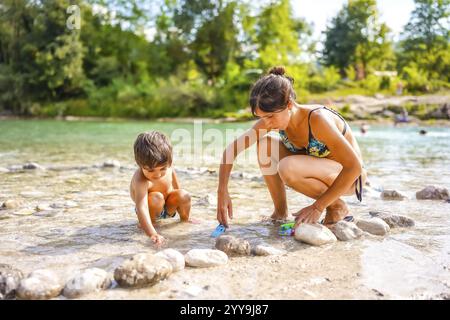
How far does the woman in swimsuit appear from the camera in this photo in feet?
9.16

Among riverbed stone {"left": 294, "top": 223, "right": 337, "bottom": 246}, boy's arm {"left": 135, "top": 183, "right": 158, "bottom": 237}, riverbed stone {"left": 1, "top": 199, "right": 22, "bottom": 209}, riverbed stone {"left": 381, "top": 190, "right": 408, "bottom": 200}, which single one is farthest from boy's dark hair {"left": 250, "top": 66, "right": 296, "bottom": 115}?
riverbed stone {"left": 1, "top": 199, "right": 22, "bottom": 209}

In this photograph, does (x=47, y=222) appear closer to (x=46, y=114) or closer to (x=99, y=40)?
(x=46, y=114)

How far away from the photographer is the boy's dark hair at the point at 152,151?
2.89m

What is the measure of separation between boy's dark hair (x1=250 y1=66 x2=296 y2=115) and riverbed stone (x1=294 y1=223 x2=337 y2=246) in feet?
2.51

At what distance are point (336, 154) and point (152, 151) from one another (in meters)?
1.20

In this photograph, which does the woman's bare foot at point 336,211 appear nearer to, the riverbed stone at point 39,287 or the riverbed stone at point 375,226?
the riverbed stone at point 375,226

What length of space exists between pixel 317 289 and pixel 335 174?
1260 mm

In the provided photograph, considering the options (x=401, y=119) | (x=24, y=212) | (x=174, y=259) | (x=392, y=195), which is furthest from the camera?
(x=401, y=119)

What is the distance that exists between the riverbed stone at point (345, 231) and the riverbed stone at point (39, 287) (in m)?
1.72

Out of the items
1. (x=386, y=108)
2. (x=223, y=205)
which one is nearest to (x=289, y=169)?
(x=223, y=205)

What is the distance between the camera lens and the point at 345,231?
2.88 m

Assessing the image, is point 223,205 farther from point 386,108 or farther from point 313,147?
point 386,108

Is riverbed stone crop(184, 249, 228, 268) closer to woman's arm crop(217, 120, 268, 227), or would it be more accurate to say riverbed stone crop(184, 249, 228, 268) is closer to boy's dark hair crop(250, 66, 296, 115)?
woman's arm crop(217, 120, 268, 227)

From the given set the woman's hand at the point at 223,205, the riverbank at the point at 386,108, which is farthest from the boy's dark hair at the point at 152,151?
the riverbank at the point at 386,108
